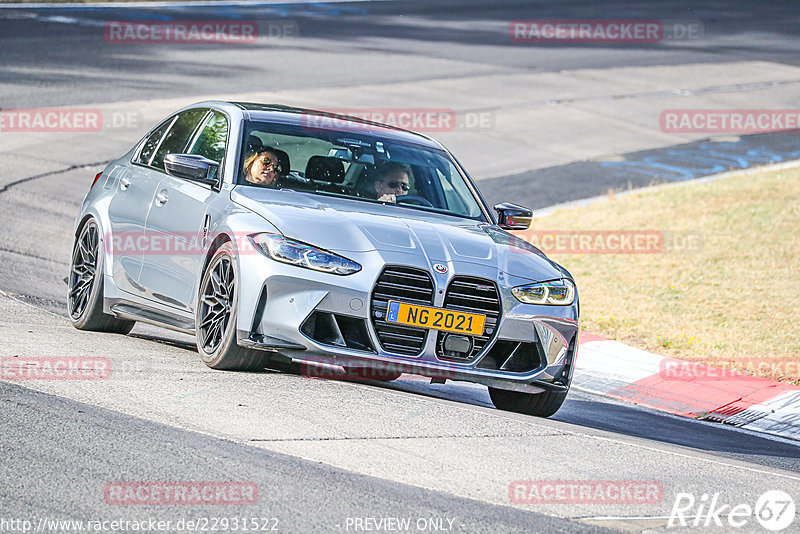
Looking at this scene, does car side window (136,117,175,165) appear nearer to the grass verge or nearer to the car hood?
the car hood

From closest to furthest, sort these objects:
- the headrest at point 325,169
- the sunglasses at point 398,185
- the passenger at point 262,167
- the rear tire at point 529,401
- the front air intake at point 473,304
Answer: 1. the front air intake at point 473,304
2. the rear tire at point 529,401
3. the passenger at point 262,167
4. the headrest at point 325,169
5. the sunglasses at point 398,185

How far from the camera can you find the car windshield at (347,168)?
807 cm

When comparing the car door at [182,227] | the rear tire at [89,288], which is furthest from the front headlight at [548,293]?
the rear tire at [89,288]

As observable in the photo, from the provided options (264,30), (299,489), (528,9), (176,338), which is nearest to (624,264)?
(176,338)

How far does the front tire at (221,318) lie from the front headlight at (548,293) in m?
1.51

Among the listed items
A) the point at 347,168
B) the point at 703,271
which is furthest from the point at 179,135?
the point at 703,271

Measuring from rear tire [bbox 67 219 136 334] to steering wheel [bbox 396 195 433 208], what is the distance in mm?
2152

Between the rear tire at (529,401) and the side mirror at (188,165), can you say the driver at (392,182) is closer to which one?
the side mirror at (188,165)

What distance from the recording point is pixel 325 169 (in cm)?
820

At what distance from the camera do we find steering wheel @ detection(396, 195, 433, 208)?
823 centimetres

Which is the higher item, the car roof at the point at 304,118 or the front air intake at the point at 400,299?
the car roof at the point at 304,118

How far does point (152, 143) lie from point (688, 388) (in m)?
4.51

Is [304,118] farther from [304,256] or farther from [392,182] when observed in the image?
[304,256]

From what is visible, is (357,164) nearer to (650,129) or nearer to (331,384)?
(331,384)
